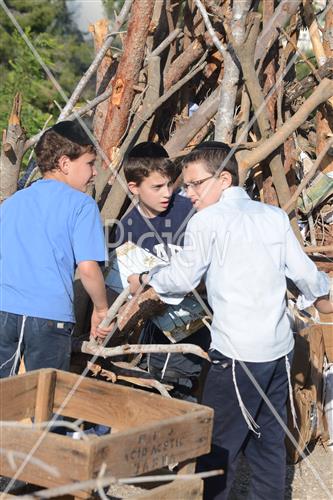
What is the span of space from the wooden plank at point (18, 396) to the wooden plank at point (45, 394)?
19 mm

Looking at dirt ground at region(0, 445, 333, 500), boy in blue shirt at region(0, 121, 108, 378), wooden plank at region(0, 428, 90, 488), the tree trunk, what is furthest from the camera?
the tree trunk

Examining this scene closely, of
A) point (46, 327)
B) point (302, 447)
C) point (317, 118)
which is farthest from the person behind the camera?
point (317, 118)

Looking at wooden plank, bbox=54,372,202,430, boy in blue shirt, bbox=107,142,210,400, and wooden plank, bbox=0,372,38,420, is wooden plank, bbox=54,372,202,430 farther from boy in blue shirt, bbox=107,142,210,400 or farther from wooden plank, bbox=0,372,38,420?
boy in blue shirt, bbox=107,142,210,400

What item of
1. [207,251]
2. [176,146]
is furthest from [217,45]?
[207,251]

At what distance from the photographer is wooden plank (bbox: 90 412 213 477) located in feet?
10.0

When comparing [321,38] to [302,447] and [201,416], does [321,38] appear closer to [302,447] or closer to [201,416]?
[302,447]

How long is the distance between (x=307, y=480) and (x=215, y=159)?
2270 millimetres

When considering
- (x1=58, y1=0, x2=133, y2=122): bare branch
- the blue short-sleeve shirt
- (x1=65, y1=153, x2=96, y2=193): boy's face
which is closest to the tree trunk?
(x1=58, y1=0, x2=133, y2=122): bare branch

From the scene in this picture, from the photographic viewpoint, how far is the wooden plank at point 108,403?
372 centimetres

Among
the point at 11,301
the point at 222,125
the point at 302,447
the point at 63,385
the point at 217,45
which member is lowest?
the point at 302,447

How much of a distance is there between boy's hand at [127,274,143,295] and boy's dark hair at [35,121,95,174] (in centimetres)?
64

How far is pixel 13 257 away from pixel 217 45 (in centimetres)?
222

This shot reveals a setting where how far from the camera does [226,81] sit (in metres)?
5.62

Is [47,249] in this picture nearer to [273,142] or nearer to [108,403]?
[108,403]
